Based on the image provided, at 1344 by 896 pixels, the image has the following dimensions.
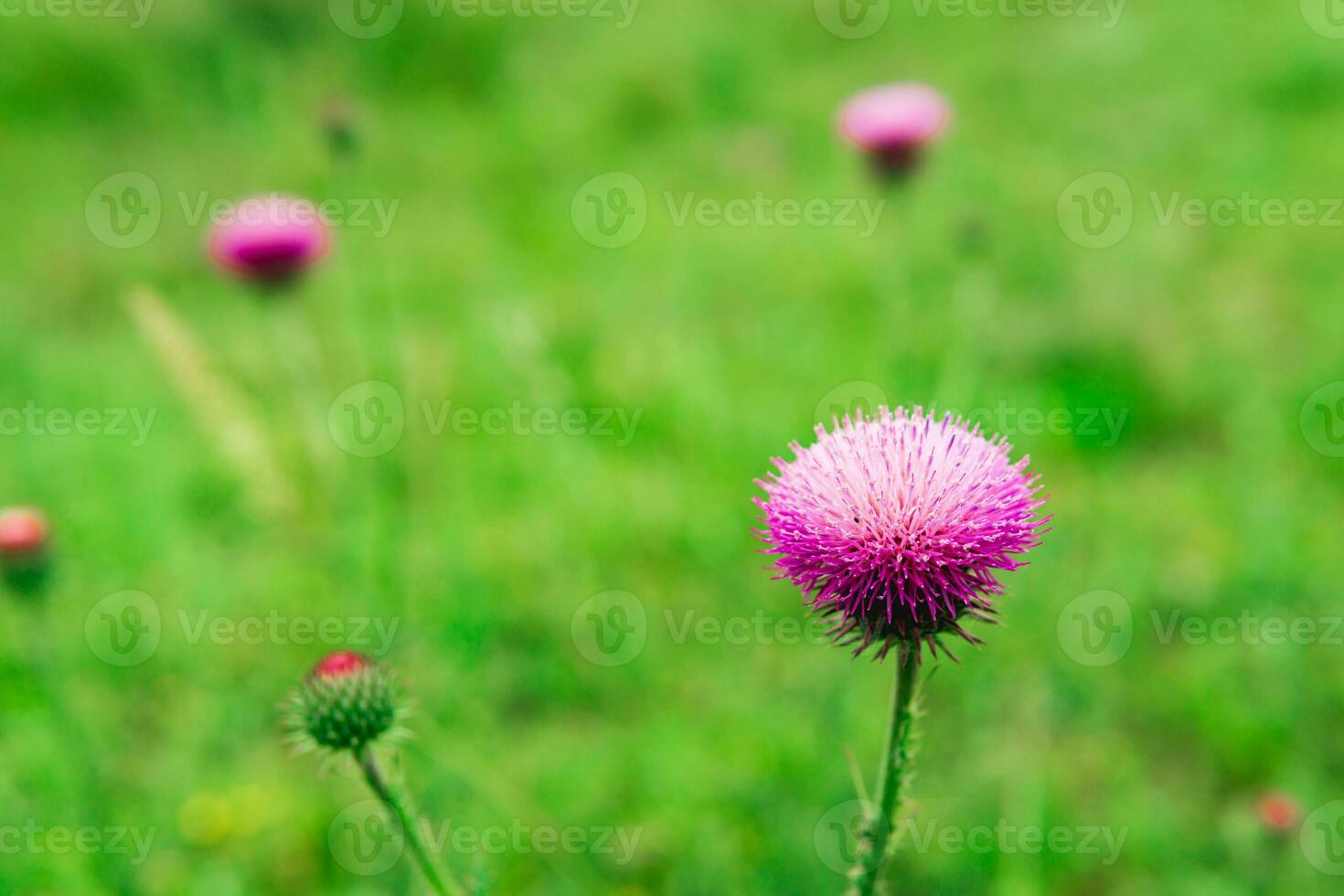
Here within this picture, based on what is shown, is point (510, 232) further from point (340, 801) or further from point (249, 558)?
point (340, 801)

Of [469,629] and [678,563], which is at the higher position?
[678,563]

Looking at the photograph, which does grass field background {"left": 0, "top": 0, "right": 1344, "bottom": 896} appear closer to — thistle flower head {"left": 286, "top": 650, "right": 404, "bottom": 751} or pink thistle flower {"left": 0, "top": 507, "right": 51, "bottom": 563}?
pink thistle flower {"left": 0, "top": 507, "right": 51, "bottom": 563}

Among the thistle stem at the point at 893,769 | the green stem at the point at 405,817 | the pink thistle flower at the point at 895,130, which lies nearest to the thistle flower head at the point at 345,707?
the green stem at the point at 405,817

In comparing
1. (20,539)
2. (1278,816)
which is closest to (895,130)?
(1278,816)

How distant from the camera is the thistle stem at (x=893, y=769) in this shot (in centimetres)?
177

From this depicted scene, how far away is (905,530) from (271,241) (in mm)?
3600

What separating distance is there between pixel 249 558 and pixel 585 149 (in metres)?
4.40

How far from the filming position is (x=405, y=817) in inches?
75.6

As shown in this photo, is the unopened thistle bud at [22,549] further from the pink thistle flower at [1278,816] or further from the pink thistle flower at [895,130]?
the pink thistle flower at [1278,816]

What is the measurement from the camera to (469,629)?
13.5 feet

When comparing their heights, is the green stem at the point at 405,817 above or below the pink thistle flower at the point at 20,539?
below

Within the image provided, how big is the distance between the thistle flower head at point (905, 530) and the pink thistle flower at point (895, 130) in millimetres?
2847

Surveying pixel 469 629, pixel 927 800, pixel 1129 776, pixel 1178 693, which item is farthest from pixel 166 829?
pixel 1178 693

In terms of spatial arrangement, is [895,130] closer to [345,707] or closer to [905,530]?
[905,530]
